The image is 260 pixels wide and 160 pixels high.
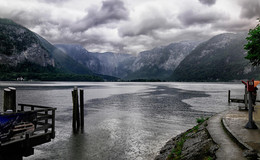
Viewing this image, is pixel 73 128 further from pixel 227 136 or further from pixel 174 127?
pixel 227 136

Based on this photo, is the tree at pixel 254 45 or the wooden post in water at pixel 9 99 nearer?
the wooden post in water at pixel 9 99

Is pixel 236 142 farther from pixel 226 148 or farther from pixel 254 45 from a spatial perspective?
pixel 254 45

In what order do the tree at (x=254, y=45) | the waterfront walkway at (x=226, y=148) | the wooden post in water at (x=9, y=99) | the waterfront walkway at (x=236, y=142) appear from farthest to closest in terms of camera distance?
the tree at (x=254, y=45) < the wooden post in water at (x=9, y=99) < the waterfront walkway at (x=236, y=142) < the waterfront walkway at (x=226, y=148)

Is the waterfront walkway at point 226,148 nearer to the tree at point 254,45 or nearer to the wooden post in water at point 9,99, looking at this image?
the tree at point 254,45

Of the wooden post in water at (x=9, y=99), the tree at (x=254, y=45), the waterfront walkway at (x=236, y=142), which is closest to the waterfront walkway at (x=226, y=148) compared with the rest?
the waterfront walkway at (x=236, y=142)

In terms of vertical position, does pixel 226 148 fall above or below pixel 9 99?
below

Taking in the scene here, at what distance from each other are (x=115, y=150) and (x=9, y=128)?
8.05 metres

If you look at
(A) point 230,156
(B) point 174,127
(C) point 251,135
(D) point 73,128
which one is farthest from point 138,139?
(A) point 230,156

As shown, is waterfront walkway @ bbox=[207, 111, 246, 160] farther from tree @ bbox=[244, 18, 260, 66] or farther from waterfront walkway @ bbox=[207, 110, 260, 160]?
tree @ bbox=[244, 18, 260, 66]


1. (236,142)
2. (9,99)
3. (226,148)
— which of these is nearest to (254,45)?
(236,142)

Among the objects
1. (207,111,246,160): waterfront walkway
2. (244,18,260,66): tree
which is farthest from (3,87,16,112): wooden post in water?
(244,18,260,66): tree

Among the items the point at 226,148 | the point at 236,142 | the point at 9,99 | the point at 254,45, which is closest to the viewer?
the point at 226,148

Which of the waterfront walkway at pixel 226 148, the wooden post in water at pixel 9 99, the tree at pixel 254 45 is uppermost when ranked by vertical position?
the tree at pixel 254 45

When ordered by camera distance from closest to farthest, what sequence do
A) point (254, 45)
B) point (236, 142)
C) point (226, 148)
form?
point (226, 148) → point (236, 142) → point (254, 45)
